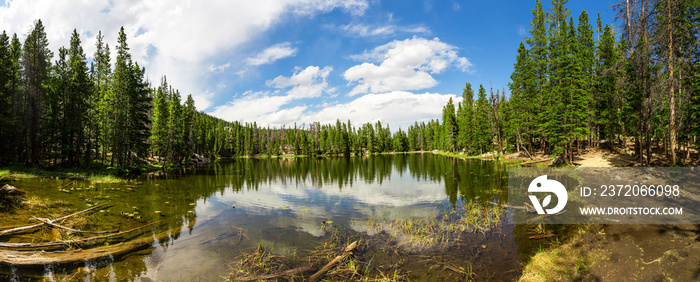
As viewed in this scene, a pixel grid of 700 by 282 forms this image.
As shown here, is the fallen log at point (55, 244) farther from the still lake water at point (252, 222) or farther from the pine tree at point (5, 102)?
the pine tree at point (5, 102)

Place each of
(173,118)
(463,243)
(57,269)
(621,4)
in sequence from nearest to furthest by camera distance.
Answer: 1. (57,269)
2. (463,243)
3. (621,4)
4. (173,118)

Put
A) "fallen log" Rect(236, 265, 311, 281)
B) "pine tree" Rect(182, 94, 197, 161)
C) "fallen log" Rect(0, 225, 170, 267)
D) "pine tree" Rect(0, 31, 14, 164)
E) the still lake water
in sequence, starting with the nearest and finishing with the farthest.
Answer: "fallen log" Rect(236, 265, 311, 281), "fallen log" Rect(0, 225, 170, 267), the still lake water, "pine tree" Rect(0, 31, 14, 164), "pine tree" Rect(182, 94, 197, 161)

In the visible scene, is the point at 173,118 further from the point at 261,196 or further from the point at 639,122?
the point at 639,122

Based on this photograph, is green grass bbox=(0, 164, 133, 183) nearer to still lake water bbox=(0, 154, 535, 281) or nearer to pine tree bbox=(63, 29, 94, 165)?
pine tree bbox=(63, 29, 94, 165)

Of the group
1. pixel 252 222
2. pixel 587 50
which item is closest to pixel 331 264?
pixel 252 222

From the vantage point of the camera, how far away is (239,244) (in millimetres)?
11852

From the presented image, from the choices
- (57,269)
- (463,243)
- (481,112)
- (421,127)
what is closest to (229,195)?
(57,269)

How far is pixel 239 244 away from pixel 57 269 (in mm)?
5775

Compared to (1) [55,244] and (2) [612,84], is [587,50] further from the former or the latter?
(1) [55,244]

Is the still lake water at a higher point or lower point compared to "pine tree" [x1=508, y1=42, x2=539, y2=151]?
lower

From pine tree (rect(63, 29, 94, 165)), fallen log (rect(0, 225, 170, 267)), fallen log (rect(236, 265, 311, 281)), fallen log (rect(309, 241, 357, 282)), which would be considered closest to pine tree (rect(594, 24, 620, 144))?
fallen log (rect(309, 241, 357, 282))

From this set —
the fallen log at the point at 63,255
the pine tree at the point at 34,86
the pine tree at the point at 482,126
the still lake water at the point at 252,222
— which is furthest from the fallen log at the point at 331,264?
the pine tree at the point at 482,126

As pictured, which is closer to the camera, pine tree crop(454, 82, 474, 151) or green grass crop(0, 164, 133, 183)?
green grass crop(0, 164, 133, 183)

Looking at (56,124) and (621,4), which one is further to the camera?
(56,124)
